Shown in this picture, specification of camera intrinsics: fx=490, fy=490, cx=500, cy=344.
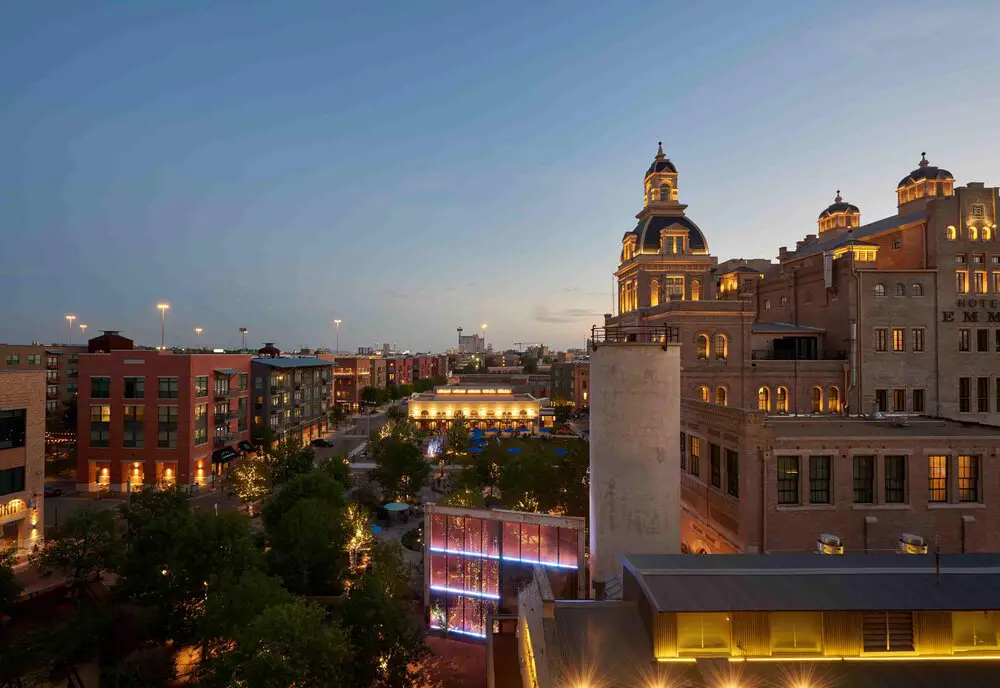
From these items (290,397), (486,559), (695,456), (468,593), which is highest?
(695,456)

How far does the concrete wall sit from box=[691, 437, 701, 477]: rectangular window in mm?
8613

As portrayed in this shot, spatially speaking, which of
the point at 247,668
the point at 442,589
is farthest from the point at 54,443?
the point at 247,668

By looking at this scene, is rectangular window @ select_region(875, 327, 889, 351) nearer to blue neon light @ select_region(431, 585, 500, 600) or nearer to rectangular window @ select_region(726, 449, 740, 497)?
rectangular window @ select_region(726, 449, 740, 497)

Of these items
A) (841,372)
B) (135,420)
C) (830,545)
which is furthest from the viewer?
(135,420)

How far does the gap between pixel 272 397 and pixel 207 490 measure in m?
24.5

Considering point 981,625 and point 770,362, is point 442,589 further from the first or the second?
point 770,362

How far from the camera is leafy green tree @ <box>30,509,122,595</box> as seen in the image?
98.3ft

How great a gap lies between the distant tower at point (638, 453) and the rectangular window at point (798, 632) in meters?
9.39

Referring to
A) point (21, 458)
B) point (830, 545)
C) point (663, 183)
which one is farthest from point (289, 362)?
point (830, 545)

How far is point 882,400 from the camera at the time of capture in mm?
48094

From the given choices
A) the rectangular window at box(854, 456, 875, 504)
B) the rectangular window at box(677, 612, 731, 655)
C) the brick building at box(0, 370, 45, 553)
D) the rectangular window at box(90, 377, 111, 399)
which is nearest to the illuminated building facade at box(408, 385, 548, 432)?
the rectangular window at box(90, 377, 111, 399)

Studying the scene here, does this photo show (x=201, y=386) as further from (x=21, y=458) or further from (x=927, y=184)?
(x=927, y=184)

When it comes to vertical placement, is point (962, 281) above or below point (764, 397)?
above

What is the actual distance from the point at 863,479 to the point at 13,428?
62787 mm
